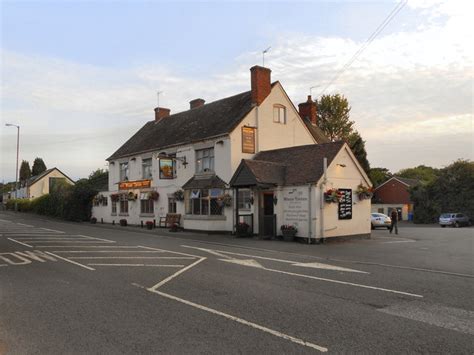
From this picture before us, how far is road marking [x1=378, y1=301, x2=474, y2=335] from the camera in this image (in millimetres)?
6480

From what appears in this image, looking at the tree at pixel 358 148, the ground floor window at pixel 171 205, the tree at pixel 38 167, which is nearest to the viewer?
the ground floor window at pixel 171 205

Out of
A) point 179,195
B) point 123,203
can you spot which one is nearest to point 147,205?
point 123,203

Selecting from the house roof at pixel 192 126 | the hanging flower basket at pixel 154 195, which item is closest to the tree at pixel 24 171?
the house roof at pixel 192 126

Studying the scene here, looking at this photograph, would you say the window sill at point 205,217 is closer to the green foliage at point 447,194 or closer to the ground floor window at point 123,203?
the ground floor window at point 123,203

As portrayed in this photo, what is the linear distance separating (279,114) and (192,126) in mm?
6644

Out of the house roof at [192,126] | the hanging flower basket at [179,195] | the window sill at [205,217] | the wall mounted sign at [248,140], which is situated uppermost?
the house roof at [192,126]

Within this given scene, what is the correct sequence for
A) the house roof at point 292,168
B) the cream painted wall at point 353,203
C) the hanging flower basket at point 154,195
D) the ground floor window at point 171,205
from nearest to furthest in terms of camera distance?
1. the cream painted wall at point 353,203
2. the house roof at point 292,168
3. the ground floor window at point 171,205
4. the hanging flower basket at point 154,195

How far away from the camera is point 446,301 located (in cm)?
812

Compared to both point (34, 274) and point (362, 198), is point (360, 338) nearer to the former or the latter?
point (34, 274)

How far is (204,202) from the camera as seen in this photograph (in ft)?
88.2

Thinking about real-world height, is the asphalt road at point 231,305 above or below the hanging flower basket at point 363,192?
below

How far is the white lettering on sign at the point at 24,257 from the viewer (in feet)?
42.7

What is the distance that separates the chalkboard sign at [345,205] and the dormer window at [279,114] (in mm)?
7675

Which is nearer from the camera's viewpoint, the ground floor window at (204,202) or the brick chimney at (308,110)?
the ground floor window at (204,202)
